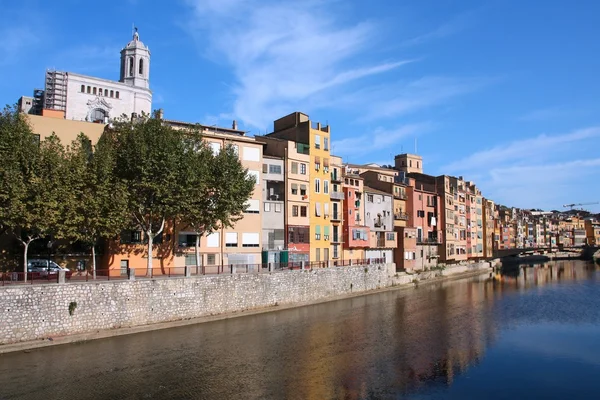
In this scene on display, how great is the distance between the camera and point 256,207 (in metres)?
54.3

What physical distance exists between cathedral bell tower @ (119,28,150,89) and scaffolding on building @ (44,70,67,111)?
65.2 ft

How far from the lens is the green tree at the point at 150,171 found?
1538 inches

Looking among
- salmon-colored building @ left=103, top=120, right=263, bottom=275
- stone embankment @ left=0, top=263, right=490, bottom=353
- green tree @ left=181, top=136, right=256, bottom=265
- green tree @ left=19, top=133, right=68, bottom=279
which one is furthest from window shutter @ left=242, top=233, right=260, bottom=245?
green tree @ left=19, top=133, right=68, bottom=279

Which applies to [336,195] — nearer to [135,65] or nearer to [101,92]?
[101,92]

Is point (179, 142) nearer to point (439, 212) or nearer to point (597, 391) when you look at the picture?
point (597, 391)

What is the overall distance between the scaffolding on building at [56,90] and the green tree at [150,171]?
5938 centimetres

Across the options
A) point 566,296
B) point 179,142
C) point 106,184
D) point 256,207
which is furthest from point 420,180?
point 106,184

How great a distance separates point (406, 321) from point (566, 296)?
29895 millimetres

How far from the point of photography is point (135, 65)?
112500 mm

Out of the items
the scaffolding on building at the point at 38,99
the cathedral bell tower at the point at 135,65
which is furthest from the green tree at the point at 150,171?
the cathedral bell tower at the point at 135,65

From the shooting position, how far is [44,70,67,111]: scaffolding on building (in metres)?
91.1

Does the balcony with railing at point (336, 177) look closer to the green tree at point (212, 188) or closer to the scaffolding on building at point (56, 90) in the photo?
the green tree at point (212, 188)

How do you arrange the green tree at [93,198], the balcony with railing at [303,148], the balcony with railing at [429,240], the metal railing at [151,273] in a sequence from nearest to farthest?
the metal railing at [151,273], the green tree at [93,198], the balcony with railing at [303,148], the balcony with railing at [429,240]

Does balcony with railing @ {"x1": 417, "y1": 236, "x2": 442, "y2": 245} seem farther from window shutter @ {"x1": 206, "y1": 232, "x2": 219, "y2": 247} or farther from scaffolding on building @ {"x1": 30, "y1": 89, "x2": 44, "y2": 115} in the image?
scaffolding on building @ {"x1": 30, "y1": 89, "x2": 44, "y2": 115}
